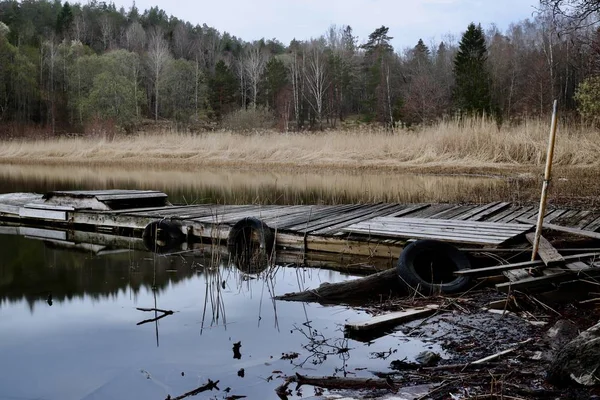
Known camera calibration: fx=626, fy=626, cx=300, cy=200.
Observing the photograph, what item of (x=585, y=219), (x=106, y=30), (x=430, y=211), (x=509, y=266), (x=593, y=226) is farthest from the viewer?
(x=106, y=30)

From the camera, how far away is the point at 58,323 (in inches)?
198

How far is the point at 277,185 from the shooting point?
1517cm

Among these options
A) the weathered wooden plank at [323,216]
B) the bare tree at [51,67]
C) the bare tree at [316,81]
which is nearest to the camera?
the weathered wooden plank at [323,216]

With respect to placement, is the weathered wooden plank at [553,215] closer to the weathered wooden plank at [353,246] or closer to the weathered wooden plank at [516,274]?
the weathered wooden plank at [353,246]

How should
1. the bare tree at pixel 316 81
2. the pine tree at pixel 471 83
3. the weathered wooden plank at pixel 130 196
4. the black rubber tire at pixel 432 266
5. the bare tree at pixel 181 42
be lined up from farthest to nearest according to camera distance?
the bare tree at pixel 181 42 < the bare tree at pixel 316 81 < the pine tree at pixel 471 83 < the weathered wooden plank at pixel 130 196 < the black rubber tire at pixel 432 266

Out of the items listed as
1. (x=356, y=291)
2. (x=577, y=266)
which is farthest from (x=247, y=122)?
(x=577, y=266)

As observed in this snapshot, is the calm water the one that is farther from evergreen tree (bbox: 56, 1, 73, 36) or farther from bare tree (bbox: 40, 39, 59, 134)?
evergreen tree (bbox: 56, 1, 73, 36)

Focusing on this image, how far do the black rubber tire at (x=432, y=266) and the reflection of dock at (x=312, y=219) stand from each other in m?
0.50

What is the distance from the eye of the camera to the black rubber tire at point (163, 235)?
27.3ft

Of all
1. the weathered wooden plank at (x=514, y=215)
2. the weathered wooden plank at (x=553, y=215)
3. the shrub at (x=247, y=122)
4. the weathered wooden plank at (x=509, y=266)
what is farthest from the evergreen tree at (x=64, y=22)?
the weathered wooden plank at (x=509, y=266)

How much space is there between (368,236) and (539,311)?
2.67 meters

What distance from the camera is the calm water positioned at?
147 inches

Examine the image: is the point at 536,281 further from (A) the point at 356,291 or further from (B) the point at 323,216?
(B) the point at 323,216

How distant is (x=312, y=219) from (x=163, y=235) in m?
2.01
